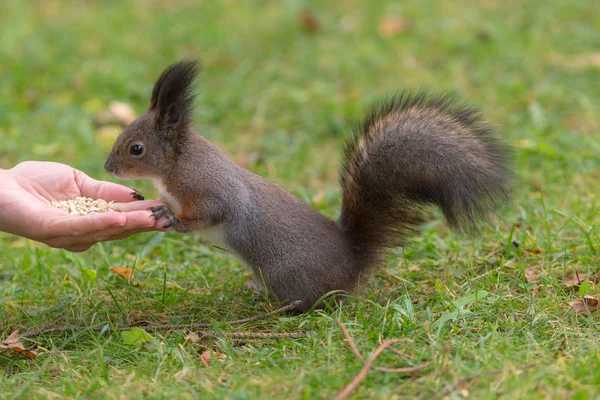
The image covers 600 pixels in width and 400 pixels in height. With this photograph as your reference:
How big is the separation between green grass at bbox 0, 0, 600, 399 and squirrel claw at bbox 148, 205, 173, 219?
0.28m

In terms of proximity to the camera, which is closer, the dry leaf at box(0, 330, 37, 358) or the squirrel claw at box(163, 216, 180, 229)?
the dry leaf at box(0, 330, 37, 358)

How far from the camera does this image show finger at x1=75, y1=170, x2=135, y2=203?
2.62 meters

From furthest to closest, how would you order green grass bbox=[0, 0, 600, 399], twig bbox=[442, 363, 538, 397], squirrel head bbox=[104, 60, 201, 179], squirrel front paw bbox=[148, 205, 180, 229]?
squirrel head bbox=[104, 60, 201, 179] < squirrel front paw bbox=[148, 205, 180, 229] < green grass bbox=[0, 0, 600, 399] < twig bbox=[442, 363, 538, 397]

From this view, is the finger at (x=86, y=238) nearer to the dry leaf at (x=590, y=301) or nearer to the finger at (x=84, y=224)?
the finger at (x=84, y=224)

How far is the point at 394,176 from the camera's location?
2371 millimetres

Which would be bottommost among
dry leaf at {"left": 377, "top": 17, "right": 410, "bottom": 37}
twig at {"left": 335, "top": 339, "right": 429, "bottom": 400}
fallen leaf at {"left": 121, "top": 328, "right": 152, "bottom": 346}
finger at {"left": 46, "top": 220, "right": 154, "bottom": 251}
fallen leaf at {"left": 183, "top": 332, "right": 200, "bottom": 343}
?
fallen leaf at {"left": 183, "top": 332, "right": 200, "bottom": 343}

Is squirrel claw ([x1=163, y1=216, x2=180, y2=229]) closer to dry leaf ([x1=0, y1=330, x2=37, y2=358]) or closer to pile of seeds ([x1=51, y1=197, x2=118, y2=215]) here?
pile of seeds ([x1=51, y1=197, x2=118, y2=215])

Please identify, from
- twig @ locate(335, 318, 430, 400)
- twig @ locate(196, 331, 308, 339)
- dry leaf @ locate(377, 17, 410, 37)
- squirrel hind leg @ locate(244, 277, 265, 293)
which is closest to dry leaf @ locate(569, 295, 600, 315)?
twig @ locate(335, 318, 430, 400)

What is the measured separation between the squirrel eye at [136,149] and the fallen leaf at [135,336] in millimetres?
646

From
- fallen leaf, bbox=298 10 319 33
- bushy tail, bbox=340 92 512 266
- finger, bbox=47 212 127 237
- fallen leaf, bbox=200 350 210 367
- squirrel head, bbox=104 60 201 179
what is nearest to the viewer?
fallen leaf, bbox=200 350 210 367

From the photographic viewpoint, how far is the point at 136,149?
8.32ft

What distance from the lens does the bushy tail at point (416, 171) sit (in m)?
2.26

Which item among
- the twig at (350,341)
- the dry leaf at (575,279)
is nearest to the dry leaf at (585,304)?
the dry leaf at (575,279)

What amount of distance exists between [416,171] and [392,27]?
317 centimetres
